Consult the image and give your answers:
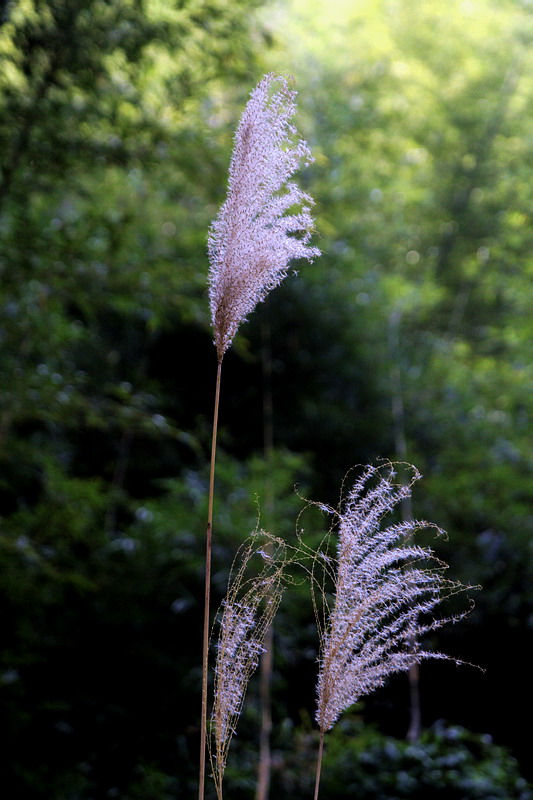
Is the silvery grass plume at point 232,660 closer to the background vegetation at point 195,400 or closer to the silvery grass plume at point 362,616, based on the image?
the silvery grass plume at point 362,616

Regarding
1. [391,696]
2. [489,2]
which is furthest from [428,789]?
[489,2]

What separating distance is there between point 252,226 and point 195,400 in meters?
3.41

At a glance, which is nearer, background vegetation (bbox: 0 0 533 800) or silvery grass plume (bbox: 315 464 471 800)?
silvery grass plume (bbox: 315 464 471 800)

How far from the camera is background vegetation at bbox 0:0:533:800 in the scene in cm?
231

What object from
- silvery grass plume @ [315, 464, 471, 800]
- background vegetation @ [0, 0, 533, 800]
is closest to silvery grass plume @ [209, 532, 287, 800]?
silvery grass plume @ [315, 464, 471, 800]

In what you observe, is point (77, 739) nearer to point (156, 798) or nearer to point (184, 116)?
point (156, 798)

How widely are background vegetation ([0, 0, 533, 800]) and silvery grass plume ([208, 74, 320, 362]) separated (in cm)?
79

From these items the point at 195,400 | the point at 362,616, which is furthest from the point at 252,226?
the point at 195,400

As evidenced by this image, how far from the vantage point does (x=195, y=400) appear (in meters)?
3.98

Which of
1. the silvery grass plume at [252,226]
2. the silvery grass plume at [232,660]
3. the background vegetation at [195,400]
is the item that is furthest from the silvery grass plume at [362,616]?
the background vegetation at [195,400]

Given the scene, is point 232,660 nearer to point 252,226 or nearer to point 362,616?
point 362,616

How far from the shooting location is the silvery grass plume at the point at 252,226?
58cm

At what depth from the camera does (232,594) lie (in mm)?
615

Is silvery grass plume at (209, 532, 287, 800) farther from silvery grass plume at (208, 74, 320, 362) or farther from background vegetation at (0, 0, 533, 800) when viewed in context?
background vegetation at (0, 0, 533, 800)
